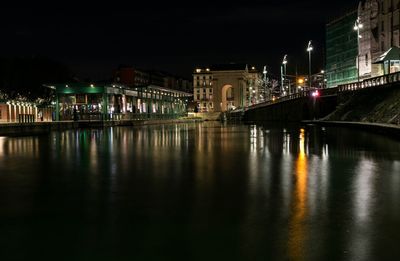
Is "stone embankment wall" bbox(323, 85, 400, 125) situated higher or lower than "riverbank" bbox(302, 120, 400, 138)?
higher

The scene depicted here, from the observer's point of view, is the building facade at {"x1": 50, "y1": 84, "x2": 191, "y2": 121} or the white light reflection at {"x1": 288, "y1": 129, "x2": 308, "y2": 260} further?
the building facade at {"x1": 50, "y1": 84, "x2": 191, "y2": 121}

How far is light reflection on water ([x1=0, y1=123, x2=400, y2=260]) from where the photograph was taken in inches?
296

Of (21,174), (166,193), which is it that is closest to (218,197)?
(166,193)

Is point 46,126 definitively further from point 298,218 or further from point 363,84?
point 298,218

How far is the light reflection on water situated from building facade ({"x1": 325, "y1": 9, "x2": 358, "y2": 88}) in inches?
3294

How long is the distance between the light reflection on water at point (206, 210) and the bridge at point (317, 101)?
40820mm

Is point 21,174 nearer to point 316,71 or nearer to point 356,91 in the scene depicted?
point 356,91

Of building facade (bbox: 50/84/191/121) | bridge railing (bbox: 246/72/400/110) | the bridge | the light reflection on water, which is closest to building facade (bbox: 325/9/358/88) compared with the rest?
the bridge

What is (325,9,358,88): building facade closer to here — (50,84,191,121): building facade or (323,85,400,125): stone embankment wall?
(323,85,400,125): stone embankment wall

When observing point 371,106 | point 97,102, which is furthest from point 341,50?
point 371,106

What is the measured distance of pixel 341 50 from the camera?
103812 mm

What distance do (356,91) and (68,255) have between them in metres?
60.8

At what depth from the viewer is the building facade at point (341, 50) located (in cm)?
9806

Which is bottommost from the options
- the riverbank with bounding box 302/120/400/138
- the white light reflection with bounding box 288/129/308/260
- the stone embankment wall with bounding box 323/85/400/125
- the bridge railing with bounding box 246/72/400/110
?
the white light reflection with bounding box 288/129/308/260
